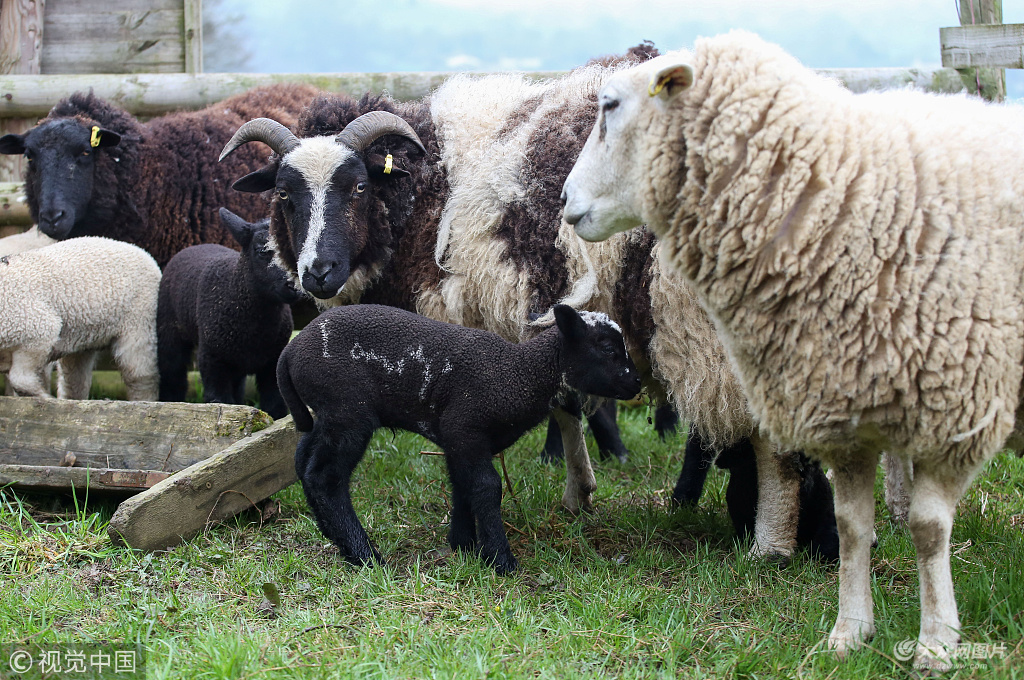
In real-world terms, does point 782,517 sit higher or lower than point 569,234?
lower

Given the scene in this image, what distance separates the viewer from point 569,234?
380cm

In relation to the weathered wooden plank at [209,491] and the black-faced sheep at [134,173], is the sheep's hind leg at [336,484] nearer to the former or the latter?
the weathered wooden plank at [209,491]

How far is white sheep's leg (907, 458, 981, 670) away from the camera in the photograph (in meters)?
2.56

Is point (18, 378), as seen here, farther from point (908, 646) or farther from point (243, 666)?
point (908, 646)

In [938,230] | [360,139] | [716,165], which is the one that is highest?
[360,139]

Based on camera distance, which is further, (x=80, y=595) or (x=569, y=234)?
(x=569, y=234)

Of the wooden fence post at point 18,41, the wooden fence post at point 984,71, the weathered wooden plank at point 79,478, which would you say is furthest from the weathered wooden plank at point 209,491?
the wooden fence post at point 984,71

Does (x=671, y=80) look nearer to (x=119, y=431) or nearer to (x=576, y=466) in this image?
(x=576, y=466)

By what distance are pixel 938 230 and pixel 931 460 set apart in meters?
0.68

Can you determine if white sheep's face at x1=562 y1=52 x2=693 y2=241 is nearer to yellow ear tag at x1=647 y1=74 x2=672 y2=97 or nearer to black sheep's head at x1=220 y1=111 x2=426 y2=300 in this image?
yellow ear tag at x1=647 y1=74 x2=672 y2=97

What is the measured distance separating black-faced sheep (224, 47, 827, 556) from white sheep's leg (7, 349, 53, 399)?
1.56m

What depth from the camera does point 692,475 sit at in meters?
4.27

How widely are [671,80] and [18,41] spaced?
7.01 meters

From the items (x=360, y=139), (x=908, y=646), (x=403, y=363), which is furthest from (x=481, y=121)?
(x=908, y=646)
